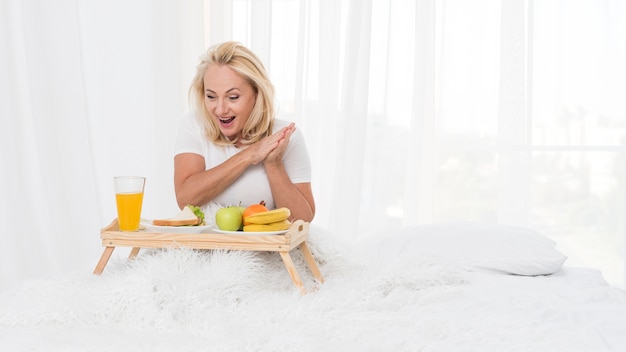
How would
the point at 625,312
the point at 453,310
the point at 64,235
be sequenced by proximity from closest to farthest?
the point at 453,310, the point at 625,312, the point at 64,235

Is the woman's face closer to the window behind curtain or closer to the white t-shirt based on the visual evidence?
the white t-shirt

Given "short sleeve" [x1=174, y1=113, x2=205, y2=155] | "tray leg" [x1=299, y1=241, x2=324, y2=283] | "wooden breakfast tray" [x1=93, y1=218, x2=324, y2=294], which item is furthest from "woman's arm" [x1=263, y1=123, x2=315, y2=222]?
"wooden breakfast tray" [x1=93, y1=218, x2=324, y2=294]

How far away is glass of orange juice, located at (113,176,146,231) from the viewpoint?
1588mm

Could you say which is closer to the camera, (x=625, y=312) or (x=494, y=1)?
(x=625, y=312)

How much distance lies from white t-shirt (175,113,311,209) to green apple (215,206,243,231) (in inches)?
17.4

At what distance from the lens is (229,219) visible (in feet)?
5.19

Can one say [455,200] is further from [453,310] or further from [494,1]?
[453,310]

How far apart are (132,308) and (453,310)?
618 mm

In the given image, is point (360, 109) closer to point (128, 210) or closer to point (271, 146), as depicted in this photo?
point (271, 146)

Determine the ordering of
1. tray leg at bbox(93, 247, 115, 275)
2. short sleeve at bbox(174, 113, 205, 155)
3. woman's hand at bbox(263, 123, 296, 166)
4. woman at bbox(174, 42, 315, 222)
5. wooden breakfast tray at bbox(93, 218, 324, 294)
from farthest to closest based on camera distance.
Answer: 1. short sleeve at bbox(174, 113, 205, 155)
2. woman at bbox(174, 42, 315, 222)
3. woman's hand at bbox(263, 123, 296, 166)
4. tray leg at bbox(93, 247, 115, 275)
5. wooden breakfast tray at bbox(93, 218, 324, 294)

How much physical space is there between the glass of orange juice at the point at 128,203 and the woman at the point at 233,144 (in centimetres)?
37

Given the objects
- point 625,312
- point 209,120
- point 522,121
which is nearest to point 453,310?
point 625,312

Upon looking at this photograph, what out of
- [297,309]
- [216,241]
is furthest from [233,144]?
[297,309]

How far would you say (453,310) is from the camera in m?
1.48
